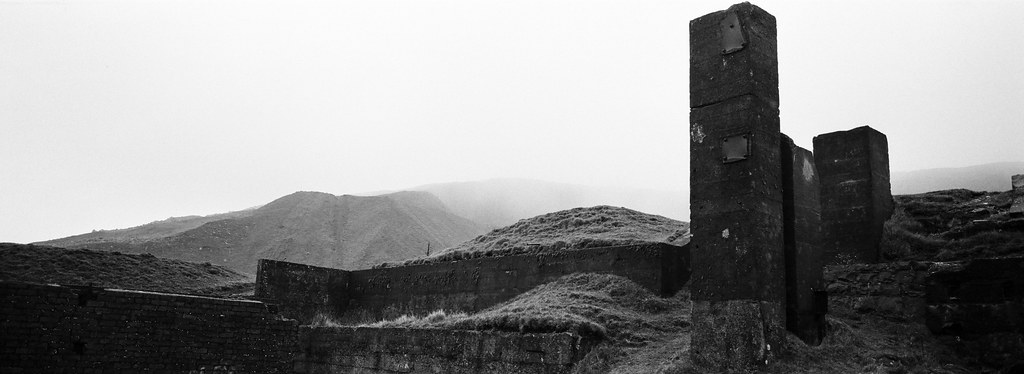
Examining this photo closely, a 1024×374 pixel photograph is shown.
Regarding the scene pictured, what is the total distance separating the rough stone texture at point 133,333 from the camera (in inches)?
329

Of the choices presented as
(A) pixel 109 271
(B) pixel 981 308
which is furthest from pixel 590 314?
(A) pixel 109 271

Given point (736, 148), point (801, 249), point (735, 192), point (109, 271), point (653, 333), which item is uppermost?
point (736, 148)

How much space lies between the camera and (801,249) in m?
8.88

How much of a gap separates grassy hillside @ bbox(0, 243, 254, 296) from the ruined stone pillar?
57.7 feet

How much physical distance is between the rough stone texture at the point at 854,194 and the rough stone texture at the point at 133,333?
28.4ft

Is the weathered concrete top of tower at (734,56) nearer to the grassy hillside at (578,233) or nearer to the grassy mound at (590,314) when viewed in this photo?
the grassy mound at (590,314)

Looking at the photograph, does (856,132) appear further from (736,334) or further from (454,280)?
(454,280)

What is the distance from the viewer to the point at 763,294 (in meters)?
8.12

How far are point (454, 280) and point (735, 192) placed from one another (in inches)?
310

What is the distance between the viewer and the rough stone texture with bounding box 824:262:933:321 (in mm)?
9352

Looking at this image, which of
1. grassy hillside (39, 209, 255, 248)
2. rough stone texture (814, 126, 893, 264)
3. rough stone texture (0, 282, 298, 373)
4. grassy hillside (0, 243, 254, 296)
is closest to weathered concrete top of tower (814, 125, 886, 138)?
rough stone texture (814, 126, 893, 264)

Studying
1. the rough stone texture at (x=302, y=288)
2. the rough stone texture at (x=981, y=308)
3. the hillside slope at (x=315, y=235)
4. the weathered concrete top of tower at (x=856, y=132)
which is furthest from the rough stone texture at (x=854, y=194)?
the hillside slope at (x=315, y=235)

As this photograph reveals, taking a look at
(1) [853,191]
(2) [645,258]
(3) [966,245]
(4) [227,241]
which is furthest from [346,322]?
(4) [227,241]

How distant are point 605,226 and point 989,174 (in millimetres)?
50633
